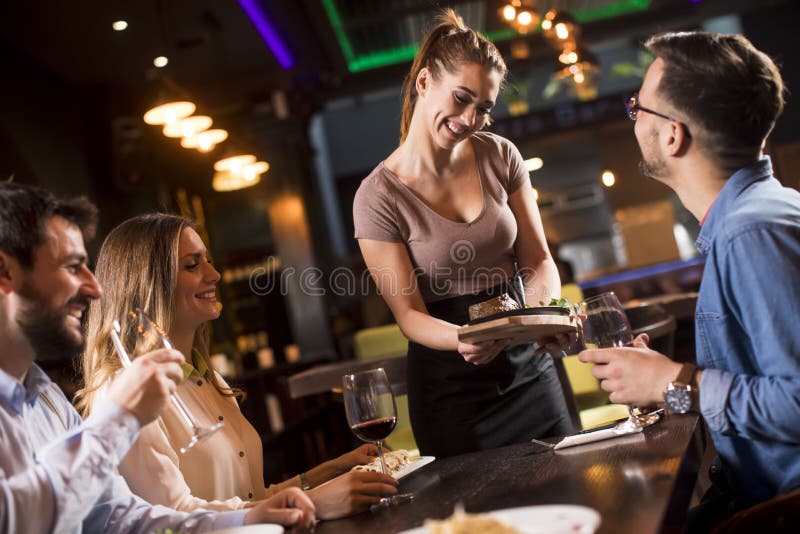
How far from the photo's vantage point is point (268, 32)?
7.97 m

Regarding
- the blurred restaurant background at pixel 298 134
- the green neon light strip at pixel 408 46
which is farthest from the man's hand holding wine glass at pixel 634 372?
the green neon light strip at pixel 408 46

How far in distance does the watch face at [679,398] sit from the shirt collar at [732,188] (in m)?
0.27

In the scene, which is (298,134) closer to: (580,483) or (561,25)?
(561,25)

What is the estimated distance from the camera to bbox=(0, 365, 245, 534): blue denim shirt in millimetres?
1180

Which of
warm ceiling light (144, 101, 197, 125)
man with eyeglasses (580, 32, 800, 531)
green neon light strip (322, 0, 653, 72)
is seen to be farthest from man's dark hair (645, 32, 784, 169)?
green neon light strip (322, 0, 653, 72)

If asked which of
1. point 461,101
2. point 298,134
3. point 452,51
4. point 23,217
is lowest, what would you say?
point 23,217

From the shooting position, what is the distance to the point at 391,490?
1.49 m

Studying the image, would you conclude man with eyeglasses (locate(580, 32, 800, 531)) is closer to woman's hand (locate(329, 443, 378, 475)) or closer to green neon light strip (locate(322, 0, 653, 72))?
woman's hand (locate(329, 443, 378, 475))

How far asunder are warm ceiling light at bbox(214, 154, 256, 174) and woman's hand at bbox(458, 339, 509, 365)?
19.2ft

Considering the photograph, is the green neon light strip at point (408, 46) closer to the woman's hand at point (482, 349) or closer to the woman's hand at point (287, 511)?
the woman's hand at point (482, 349)

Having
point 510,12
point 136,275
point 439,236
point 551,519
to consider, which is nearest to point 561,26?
point 510,12

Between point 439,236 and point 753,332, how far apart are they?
1.13 metres

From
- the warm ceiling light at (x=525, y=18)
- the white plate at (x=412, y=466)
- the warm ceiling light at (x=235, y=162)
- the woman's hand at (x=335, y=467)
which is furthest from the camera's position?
the warm ceiling light at (x=235, y=162)

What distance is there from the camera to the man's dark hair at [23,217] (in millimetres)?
1360
